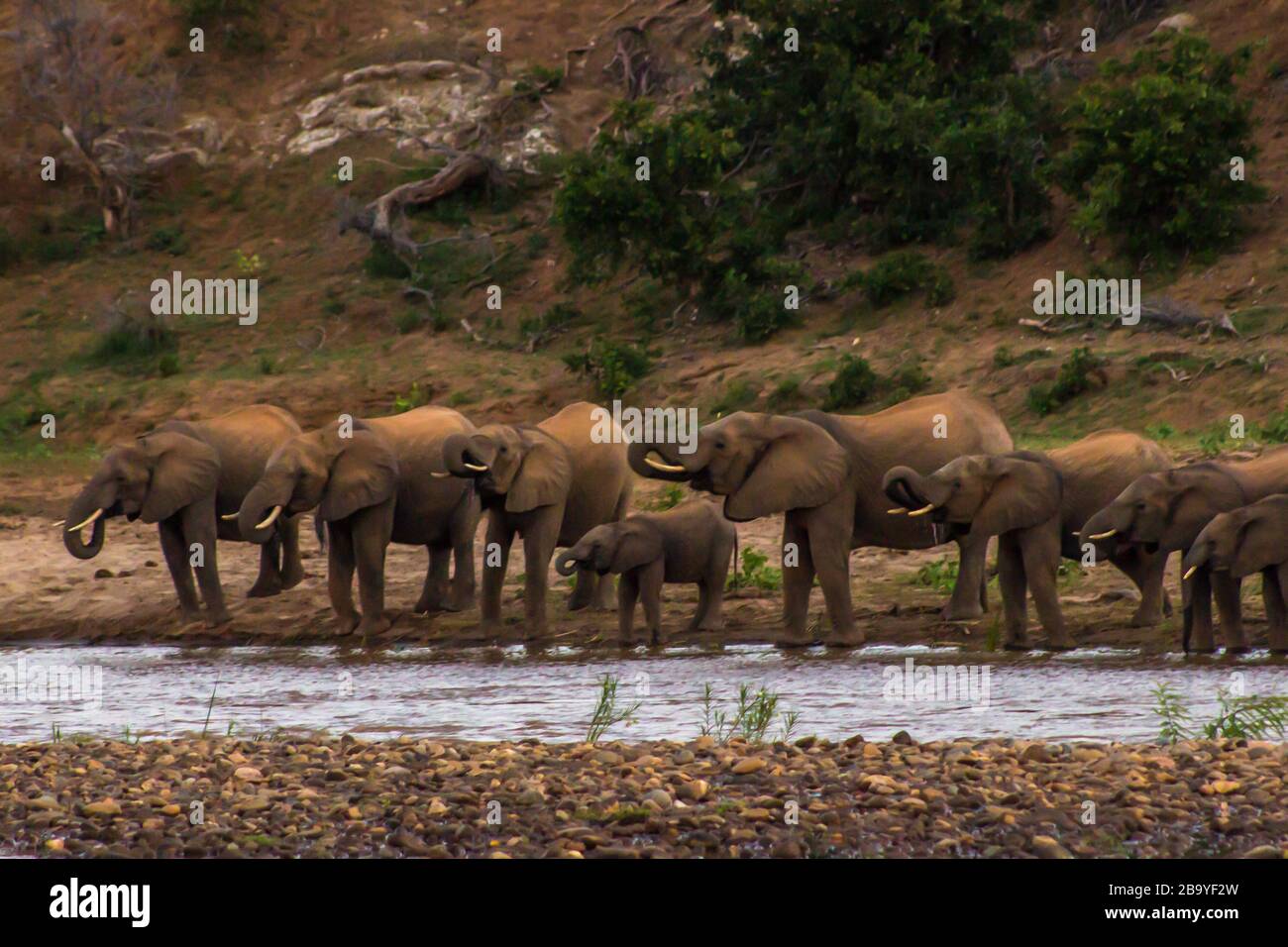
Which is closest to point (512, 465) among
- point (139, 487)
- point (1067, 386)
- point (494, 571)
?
point (494, 571)

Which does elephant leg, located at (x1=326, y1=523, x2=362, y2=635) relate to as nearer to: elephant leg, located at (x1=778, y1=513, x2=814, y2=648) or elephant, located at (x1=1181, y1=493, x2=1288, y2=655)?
elephant leg, located at (x1=778, y1=513, x2=814, y2=648)

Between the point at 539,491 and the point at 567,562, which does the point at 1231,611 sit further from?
the point at 539,491

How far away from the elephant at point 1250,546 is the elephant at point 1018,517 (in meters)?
1.22

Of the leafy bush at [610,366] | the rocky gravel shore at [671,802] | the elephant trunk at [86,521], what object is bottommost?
the rocky gravel shore at [671,802]

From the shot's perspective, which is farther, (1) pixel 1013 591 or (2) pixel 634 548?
(2) pixel 634 548

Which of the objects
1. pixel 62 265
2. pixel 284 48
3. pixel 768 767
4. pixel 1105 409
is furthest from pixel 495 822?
pixel 284 48

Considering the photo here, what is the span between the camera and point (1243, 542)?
46.8 ft

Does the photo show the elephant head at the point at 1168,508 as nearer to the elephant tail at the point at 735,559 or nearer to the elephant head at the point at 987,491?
the elephant head at the point at 987,491

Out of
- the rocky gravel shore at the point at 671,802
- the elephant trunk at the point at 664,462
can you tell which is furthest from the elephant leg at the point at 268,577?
the rocky gravel shore at the point at 671,802

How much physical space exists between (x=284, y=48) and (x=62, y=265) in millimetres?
8130

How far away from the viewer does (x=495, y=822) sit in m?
8.56

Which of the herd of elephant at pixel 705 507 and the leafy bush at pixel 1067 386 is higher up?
the leafy bush at pixel 1067 386

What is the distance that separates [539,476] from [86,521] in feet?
13.1

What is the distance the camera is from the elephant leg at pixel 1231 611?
14.7 meters
